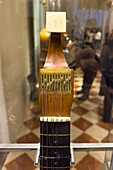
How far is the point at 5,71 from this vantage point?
120 centimetres

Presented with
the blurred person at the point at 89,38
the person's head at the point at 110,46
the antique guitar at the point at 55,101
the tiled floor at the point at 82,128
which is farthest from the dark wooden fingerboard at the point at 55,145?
the person's head at the point at 110,46

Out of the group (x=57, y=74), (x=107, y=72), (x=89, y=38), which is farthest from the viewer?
(x=107, y=72)

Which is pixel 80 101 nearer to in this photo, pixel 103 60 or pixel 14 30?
pixel 103 60

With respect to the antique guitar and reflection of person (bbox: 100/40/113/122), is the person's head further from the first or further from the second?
the antique guitar

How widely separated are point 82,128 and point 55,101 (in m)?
1.31

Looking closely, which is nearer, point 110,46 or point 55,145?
point 55,145

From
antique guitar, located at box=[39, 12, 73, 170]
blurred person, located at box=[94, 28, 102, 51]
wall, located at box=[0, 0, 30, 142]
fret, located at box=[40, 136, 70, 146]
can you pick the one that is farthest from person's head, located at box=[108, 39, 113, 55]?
fret, located at box=[40, 136, 70, 146]

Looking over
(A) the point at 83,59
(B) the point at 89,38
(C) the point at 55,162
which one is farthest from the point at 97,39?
(C) the point at 55,162

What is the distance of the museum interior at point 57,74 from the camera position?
68cm

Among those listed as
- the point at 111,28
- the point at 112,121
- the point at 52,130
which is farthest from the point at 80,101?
the point at 52,130

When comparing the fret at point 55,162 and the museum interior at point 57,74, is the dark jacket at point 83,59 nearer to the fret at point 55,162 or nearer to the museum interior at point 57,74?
the museum interior at point 57,74

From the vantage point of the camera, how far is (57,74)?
58 centimetres

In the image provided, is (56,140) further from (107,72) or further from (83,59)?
(107,72)

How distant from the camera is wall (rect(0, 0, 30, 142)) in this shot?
3.67 feet
